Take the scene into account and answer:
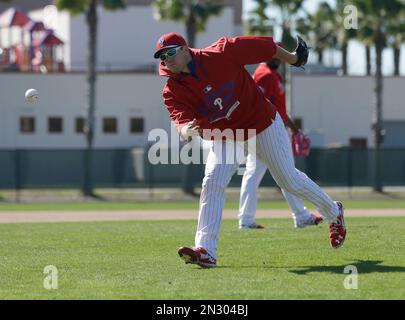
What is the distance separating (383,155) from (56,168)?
1174 cm

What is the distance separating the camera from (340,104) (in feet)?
156

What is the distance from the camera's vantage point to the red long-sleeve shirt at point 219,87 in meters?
8.93

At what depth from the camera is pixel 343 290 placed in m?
7.56

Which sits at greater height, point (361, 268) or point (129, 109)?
point (361, 268)

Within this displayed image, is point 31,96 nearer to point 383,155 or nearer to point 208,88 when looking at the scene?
point 208,88

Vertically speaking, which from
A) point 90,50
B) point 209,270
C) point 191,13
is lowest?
point 209,270

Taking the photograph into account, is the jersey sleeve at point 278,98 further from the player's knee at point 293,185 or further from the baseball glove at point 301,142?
the player's knee at point 293,185

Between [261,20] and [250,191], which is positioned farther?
[261,20]

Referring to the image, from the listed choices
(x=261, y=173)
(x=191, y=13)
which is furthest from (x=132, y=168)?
(x=261, y=173)

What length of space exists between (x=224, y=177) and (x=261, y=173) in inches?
153

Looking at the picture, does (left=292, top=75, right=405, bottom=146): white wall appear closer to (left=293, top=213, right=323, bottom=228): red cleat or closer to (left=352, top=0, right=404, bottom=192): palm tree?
(left=352, top=0, right=404, bottom=192): palm tree

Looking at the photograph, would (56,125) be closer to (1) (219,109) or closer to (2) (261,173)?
(2) (261,173)

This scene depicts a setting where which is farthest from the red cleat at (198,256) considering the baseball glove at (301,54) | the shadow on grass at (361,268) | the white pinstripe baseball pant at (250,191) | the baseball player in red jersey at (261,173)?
the white pinstripe baseball pant at (250,191)

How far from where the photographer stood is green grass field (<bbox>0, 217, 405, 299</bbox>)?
7648 mm
